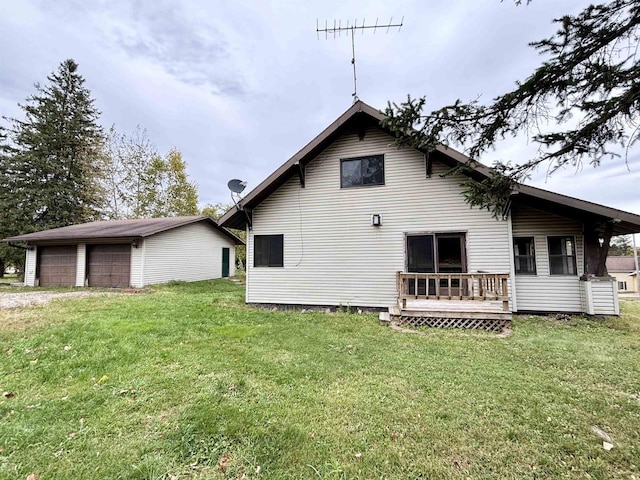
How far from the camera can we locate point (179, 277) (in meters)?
14.9

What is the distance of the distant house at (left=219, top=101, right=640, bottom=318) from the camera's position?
6.89 metres

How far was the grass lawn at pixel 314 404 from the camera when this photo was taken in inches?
88.1

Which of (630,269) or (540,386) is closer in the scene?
(540,386)

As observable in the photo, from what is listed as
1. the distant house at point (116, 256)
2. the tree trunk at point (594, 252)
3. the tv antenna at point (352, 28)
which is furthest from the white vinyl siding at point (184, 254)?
the tree trunk at point (594, 252)

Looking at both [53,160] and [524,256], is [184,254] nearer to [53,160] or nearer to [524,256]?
[53,160]

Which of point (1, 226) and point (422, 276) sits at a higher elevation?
point (1, 226)

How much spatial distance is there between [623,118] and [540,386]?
332 centimetres

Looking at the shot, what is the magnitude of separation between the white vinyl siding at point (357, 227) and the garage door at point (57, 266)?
10.9m

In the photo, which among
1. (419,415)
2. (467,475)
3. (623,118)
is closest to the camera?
(467,475)

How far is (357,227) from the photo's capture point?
27.0 ft

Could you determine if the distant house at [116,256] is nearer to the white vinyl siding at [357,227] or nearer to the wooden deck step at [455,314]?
the white vinyl siding at [357,227]

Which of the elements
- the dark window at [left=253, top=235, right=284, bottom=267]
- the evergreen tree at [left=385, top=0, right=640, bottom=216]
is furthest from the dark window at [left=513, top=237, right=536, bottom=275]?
the dark window at [left=253, top=235, right=284, bottom=267]

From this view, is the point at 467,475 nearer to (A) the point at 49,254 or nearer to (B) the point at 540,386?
(B) the point at 540,386

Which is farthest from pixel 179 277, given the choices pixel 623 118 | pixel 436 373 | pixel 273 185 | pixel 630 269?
pixel 630 269
